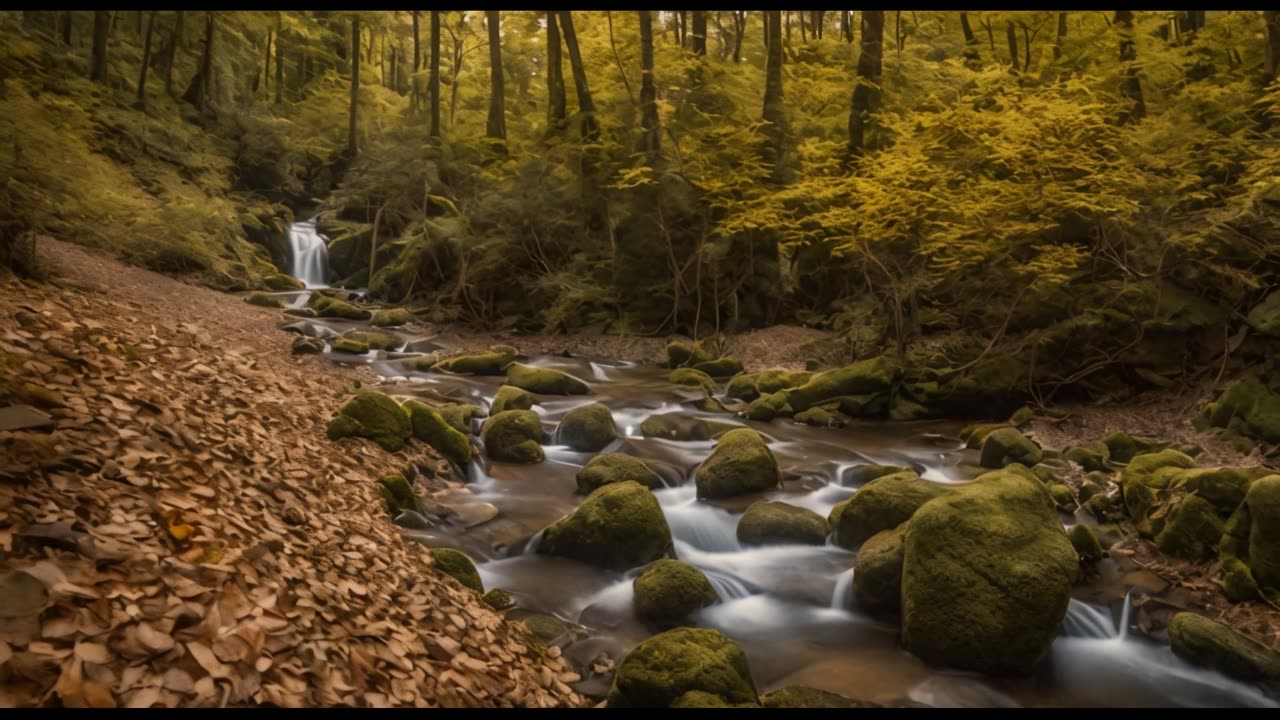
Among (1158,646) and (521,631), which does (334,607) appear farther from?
(1158,646)

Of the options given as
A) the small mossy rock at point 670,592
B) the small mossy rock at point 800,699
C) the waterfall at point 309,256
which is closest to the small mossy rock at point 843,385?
the small mossy rock at point 670,592

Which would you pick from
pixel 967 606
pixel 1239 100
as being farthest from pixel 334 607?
pixel 1239 100

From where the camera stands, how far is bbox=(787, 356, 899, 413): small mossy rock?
12.5 meters

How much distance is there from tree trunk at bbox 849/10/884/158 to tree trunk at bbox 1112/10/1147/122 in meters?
4.51

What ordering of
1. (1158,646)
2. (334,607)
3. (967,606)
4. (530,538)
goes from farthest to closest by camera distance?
(530,538) → (1158,646) → (967,606) → (334,607)

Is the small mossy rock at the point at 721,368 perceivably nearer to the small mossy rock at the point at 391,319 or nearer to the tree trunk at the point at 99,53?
the small mossy rock at the point at 391,319

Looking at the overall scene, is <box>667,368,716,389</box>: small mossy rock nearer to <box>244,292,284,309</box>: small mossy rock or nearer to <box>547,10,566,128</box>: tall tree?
<box>547,10,566,128</box>: tall tree

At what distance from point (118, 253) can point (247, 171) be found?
15.4 metres

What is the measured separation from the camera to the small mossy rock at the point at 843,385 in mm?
12484

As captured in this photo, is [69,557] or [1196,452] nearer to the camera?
[69,557]

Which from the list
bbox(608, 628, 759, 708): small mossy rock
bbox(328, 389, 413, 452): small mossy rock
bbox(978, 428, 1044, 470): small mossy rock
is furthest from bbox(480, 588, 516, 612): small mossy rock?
bbox(978, 428, 1044, 470): small mossy rock

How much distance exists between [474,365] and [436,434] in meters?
5.95

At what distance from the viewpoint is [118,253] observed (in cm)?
1280

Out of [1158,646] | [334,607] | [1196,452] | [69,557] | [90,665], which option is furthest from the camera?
[1196,452]
